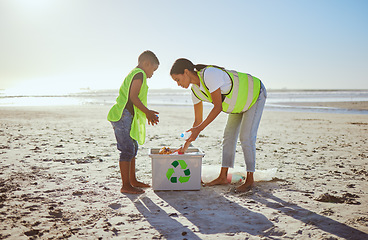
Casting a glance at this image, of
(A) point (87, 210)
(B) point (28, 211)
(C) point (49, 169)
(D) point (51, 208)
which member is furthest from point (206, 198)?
(C) point (49, 169)

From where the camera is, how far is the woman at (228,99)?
3186mm

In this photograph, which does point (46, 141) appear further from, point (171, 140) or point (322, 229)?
point (322, 229)

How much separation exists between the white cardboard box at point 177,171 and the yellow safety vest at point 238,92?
27.3 inches

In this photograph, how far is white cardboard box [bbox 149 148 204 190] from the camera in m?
3.38

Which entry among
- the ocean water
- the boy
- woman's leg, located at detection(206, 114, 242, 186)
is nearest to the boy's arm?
the boy

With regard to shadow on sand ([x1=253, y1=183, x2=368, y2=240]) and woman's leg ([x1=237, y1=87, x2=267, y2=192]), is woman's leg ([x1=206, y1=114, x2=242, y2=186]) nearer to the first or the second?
woman's leg ([x1=237, y1=87, x2=267, y2=192])

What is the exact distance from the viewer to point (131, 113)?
3.51 meters

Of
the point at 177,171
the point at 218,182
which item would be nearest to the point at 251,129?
the point at 218,182

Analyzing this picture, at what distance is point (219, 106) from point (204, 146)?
338 cm

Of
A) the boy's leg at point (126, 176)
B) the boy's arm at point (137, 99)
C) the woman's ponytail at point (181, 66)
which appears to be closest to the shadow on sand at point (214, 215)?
the boy's leg at point (126, 176)

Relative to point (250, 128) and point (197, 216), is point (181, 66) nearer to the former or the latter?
point (250, 128)

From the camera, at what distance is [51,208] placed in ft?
9.58

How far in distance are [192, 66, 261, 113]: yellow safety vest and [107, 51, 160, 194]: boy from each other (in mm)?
630

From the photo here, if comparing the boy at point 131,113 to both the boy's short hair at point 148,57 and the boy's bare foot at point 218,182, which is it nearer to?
the boy's short hair at point 148,57
